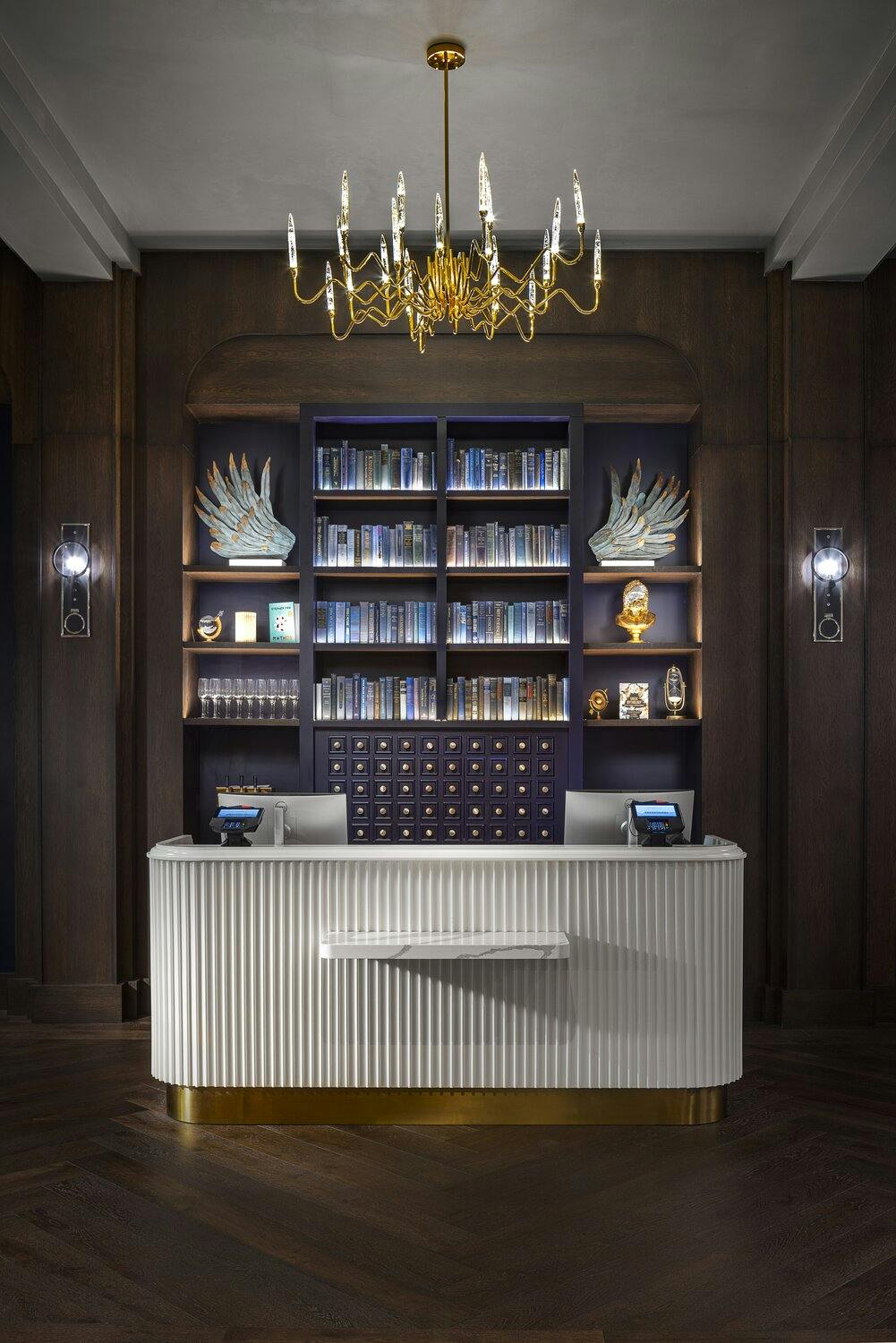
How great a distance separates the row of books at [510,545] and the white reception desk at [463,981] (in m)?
2.04

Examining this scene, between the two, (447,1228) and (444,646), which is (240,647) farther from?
(447,1228)

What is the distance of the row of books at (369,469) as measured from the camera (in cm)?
530

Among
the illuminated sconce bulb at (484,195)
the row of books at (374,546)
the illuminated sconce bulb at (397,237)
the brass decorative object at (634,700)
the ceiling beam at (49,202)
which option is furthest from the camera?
the brass decorative object at (634,700)

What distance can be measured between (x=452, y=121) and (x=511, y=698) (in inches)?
103

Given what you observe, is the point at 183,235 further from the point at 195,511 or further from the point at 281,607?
the point at 281,607

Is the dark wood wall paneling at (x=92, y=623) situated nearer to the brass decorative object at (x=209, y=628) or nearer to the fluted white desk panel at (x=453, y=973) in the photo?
the brass decorative object at (x=209, y=628)

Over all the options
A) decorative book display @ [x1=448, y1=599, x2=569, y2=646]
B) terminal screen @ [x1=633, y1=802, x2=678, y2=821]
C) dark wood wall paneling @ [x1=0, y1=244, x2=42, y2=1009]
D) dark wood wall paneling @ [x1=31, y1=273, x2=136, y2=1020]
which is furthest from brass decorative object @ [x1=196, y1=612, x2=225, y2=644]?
terminal screen @ [x1=633, y1=802, x2=678, y2=821]

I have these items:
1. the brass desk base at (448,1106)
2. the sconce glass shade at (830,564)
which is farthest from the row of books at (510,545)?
the brass desk base at (448,1106)

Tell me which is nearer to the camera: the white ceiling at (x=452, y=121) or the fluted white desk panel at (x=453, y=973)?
the white ceiling at (x=452, y=121)

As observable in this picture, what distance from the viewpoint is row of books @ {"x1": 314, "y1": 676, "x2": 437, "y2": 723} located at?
17.3 feet

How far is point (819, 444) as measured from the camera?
502cm

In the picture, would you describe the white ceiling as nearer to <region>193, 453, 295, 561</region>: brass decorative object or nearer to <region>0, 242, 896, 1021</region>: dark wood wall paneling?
<region>0, 242, 896, 1021</region>: dark wood wall paneling

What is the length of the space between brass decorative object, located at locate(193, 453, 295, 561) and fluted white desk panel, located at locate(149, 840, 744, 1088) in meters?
2.13

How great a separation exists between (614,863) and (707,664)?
6.01 ft
